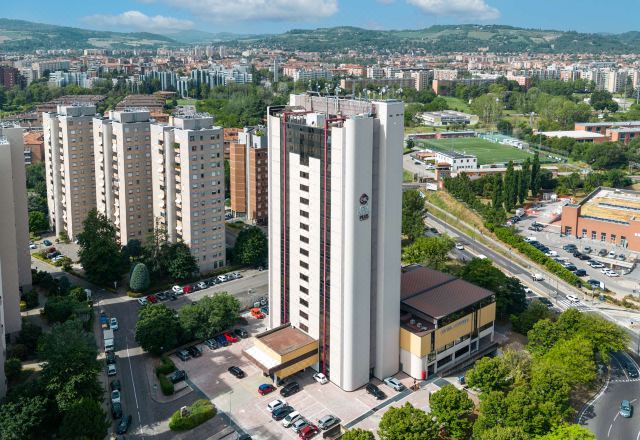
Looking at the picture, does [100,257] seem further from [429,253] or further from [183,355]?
[429,253]

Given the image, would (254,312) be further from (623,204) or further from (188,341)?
(623,204)

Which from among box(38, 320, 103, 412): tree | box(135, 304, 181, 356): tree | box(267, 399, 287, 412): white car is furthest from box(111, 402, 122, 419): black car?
box(267, 399, 287, 412): white car

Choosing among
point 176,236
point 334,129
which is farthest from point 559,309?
point 176,236

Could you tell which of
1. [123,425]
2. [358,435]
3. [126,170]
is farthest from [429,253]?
[123,425]

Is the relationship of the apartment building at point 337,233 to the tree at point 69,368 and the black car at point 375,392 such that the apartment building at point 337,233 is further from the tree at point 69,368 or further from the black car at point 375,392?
the tree at point 69,368

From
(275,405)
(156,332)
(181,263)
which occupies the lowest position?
(275,405)

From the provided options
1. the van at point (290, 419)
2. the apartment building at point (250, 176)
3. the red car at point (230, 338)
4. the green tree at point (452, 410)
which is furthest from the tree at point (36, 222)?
the green tree at point (452, 410)

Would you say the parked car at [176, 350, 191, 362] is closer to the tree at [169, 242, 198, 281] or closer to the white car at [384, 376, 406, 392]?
the tree at [169, 242, 198, 281]
